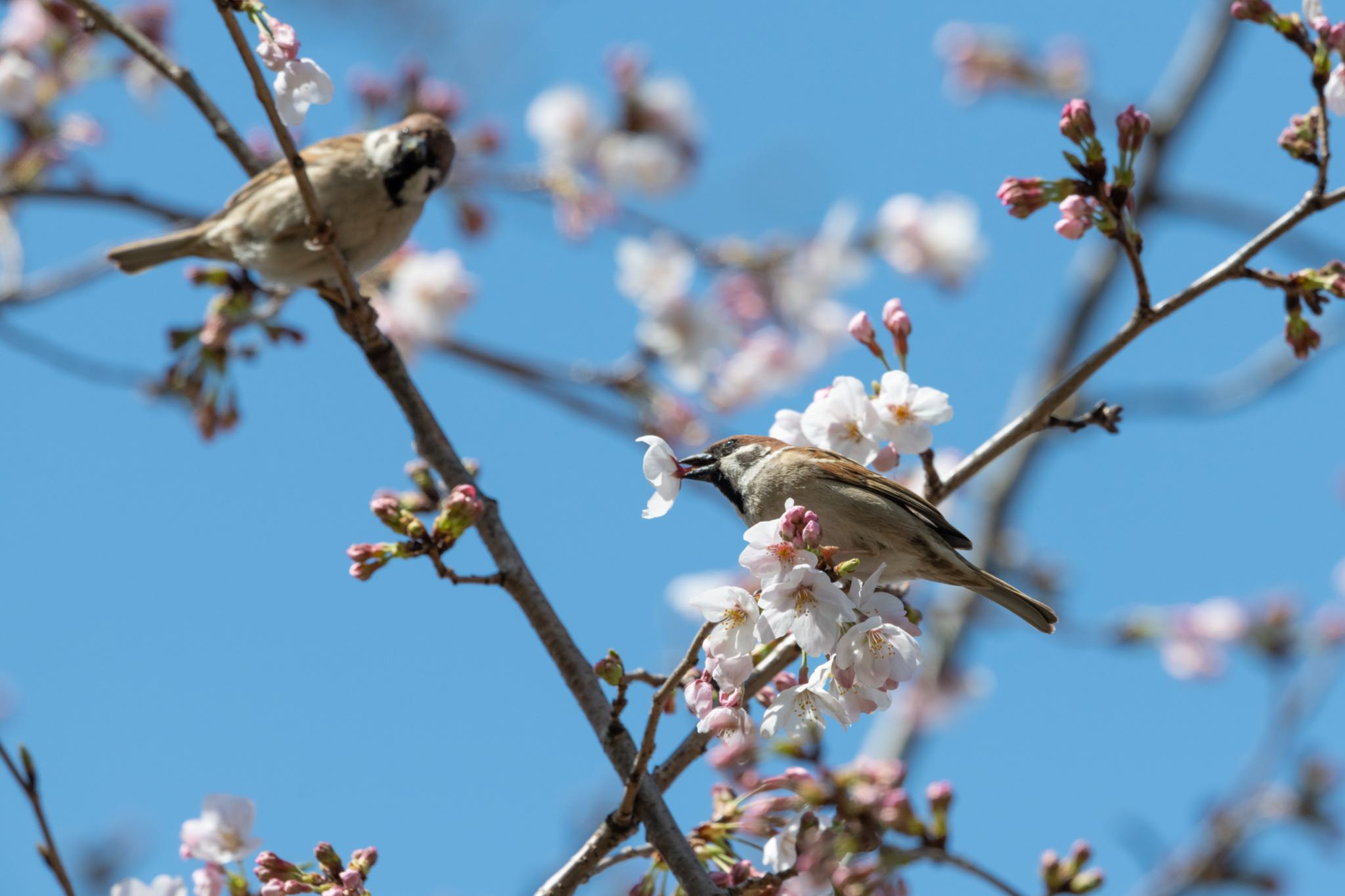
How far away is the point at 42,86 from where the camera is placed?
533 centimetres

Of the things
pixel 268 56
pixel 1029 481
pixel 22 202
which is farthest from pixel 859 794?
pixel 1029 481

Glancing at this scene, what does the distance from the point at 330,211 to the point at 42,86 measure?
2.10m

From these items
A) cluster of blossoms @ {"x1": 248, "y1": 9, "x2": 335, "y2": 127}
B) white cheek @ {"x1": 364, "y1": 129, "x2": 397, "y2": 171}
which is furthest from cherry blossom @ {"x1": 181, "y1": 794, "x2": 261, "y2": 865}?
white cheek @ {"x1": 364, "y1": 129, "x2": 397, "y2": 171}

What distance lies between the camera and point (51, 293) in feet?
13.1

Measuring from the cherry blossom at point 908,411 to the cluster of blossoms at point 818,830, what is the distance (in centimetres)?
66

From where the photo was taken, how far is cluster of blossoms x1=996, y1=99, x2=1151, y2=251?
7.86 ft

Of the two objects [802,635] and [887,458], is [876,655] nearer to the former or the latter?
[802,635]

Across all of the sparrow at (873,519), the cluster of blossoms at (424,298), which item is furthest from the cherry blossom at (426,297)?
the sparrow at (873,519)

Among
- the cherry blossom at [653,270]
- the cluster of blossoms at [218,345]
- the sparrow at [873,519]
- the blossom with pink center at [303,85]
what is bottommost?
the sparrow at [873,519]

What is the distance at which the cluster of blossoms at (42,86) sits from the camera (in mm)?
5047

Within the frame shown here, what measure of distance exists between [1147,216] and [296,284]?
17.9 feet

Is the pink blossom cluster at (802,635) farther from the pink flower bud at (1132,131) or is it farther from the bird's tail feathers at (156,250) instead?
the bird's tail feathers at (156,250)

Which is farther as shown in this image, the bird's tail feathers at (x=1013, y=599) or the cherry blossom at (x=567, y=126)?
the cherry blossom at (x=567, y=126)

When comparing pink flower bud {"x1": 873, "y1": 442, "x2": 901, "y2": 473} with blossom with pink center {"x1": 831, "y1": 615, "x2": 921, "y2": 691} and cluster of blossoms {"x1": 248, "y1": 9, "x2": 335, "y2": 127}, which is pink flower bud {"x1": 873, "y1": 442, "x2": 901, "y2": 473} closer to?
blossom with pink center {"x1": 831, "y1": 615, "x2": 921, "y2": 691}
